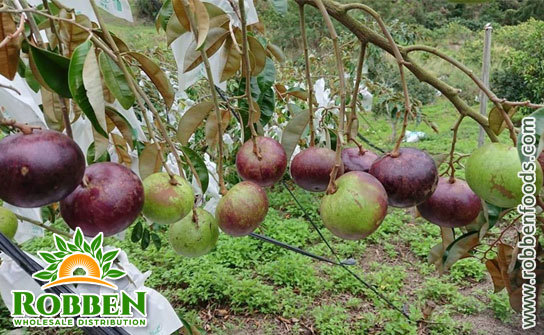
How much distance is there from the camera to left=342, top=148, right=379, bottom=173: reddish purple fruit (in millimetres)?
719

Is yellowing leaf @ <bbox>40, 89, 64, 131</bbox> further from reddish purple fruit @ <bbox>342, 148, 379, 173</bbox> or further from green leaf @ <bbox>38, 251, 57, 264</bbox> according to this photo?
reddish purple fruit @ <bbox>342, 148, 379, 173</bbox>

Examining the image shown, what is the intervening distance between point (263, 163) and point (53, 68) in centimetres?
34

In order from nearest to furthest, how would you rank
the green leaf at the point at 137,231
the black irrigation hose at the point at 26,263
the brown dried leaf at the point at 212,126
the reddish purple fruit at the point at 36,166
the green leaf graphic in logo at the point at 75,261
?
the reddish purple fruit at the point at 36,166 < the black irrigation hose at the point at 26,263 < the green leaf graphic in logo at the point at 75,261 < the brown dried leaf at the point at 212,126 < the green leaf at the point at 137,231

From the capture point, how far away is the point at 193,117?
0.95 metres

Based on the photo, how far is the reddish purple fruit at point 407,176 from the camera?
2.08 ft

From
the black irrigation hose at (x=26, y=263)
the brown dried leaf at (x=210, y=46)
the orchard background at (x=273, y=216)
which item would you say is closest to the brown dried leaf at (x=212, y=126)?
the orchard background at (x=273, y=216)

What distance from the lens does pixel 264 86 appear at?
1032 mm

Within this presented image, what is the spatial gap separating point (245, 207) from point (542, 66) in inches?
388

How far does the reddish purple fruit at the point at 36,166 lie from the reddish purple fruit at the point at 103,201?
0.14 feet

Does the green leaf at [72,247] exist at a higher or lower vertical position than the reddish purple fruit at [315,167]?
lower

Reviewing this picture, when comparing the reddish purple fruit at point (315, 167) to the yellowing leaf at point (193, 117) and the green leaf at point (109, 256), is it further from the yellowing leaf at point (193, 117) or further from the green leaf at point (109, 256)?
the green leaf at point (109, 256)

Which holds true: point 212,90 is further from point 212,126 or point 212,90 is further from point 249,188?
point 212,126

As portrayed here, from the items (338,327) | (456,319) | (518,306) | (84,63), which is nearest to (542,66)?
(456,319)

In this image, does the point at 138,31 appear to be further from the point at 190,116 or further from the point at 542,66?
the point at 190,116
